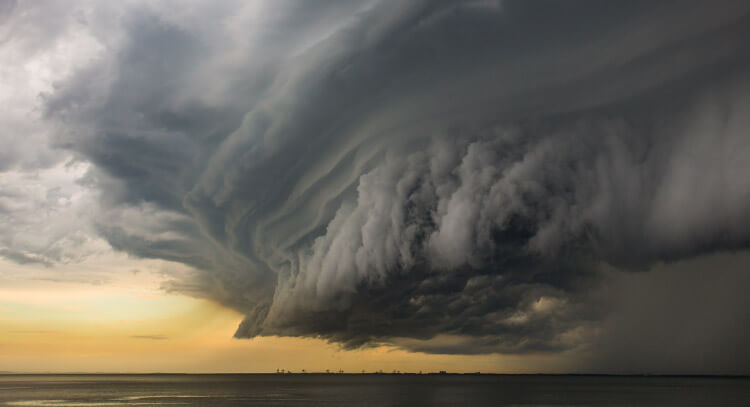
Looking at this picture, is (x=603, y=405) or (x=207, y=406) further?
(x=603, y=405)

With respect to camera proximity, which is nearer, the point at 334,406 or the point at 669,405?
the point at 334,406

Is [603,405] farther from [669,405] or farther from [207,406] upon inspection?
[207,406]

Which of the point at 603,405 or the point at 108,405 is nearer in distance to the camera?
the point at 108,405

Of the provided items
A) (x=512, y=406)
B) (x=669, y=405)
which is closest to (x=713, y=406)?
(x=669, y=405)

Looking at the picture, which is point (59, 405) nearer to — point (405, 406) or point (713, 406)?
point (405, 406)

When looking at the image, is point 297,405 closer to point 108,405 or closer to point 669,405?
point 108,405

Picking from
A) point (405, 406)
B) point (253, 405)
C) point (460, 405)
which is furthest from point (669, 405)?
point (253, 405)

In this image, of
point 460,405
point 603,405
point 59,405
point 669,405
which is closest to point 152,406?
point 59,405
